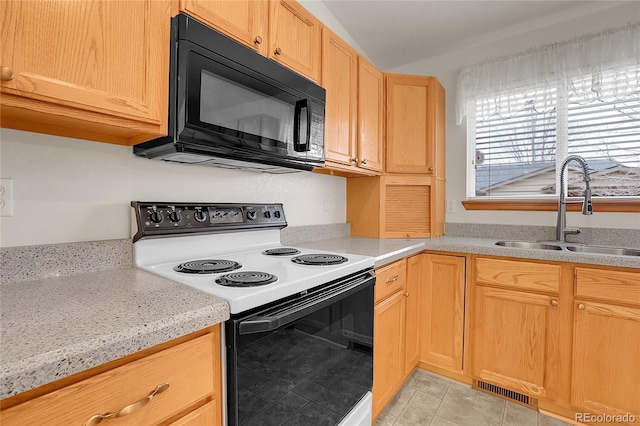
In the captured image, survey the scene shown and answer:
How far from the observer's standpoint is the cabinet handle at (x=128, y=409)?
59 cm

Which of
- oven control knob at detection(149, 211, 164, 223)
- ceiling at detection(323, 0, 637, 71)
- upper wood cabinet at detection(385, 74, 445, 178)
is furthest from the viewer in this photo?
upper wood cabinet at detection(385, 74, 445, 178)

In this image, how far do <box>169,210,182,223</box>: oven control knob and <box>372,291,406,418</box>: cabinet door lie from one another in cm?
101

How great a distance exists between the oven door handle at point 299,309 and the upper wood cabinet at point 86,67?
70cm

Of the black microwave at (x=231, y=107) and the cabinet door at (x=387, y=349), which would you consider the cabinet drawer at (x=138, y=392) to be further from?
the cabinet door at (x=387, y=349)

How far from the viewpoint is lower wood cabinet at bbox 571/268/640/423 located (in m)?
1.50

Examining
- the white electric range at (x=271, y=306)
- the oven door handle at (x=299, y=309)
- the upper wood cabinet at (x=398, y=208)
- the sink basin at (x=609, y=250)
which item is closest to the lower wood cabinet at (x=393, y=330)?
the white electric range at (x=271, y=306)

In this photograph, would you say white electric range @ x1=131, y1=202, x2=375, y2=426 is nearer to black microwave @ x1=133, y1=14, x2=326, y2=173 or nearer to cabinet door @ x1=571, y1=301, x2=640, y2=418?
black microwave @ x1=133, y1=14, x2=326, y2=173

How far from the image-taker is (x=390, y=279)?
1.71 meters

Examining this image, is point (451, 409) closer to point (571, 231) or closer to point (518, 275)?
point (518, 275)

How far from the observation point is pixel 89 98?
0.87m

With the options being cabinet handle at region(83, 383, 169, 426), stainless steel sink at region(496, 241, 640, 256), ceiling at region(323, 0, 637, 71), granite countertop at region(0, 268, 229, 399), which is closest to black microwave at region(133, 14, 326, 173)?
granite countertop at region(0, 268, 229, 399)

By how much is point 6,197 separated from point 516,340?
7.81 feet

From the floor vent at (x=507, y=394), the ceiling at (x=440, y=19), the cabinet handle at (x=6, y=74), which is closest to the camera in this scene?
the cabinet handle at (x=6, y=74)

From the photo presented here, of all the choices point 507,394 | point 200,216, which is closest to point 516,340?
point 507,394
